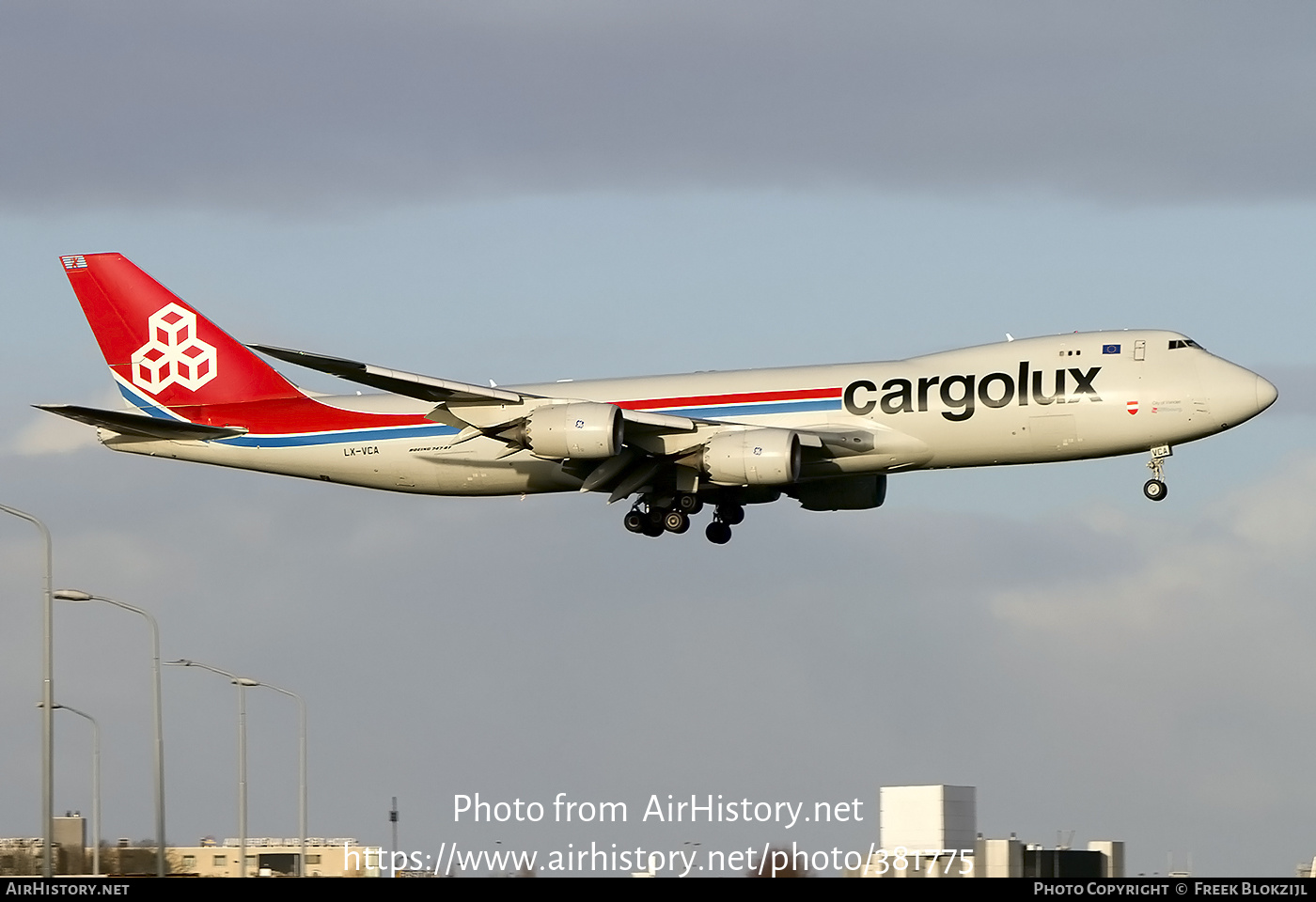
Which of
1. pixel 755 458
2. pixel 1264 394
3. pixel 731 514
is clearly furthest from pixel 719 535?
pixel 1264 394

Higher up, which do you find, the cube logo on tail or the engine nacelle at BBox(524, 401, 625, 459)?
the cube logo on tail

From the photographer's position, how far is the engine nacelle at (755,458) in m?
50.3

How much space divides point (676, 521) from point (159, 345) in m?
18.6

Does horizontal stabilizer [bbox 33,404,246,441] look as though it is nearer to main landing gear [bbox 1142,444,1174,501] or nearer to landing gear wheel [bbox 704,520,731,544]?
landing gear wheel [bbox 704,520,731,544]

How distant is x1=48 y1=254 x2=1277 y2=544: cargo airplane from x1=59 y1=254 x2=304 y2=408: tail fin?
8cm

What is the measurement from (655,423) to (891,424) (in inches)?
→ 254

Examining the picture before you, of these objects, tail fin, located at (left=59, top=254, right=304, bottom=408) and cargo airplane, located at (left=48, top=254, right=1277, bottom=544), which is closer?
cargo airplane, located at (left=48, top=254, right=1277, bottom=544)

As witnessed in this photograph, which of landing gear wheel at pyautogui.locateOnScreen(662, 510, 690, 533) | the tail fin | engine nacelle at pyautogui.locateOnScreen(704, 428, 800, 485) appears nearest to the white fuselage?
engine nacelle at pyautogui.locateOnScreen(704, 428, 800, 485)

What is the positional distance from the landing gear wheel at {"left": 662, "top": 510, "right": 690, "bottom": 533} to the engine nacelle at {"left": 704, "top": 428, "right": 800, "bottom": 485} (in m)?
3.90

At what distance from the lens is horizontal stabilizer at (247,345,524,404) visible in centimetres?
4756

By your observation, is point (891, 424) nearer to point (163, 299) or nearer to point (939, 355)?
point (939, 355)

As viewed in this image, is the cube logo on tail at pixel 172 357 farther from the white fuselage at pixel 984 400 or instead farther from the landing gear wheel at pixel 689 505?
the landing gear wheel at pixel 689 505
